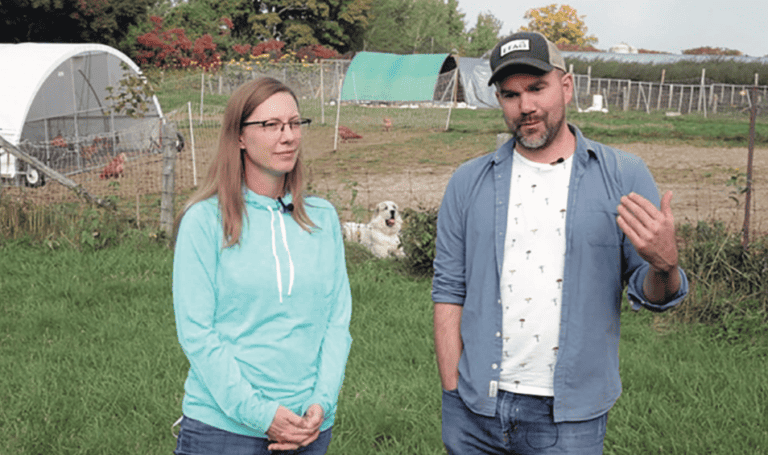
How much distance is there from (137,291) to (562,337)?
5.10 m

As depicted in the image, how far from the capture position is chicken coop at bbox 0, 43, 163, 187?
13906 millimetres

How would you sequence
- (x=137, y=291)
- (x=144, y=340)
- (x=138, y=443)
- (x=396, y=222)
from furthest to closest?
(x=396, y=222) < (x=137, y=291) < (x=144, y=340) < (x=138, y=443)

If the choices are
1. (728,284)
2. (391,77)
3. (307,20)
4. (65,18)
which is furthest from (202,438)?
(307,20)

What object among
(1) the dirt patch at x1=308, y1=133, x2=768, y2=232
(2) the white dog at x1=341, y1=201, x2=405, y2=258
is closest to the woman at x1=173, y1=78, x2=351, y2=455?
(2) the white dog at x1=341, y1=201, x2=405, y2=258

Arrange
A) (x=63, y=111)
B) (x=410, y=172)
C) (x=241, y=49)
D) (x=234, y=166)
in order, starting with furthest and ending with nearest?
1. (x=241, y=49)
2. (x=63, y=111)
3. (x=410, y=172)
4. (x=234, y=166)

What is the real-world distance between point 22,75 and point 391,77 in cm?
1278

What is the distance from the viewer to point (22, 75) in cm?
1473

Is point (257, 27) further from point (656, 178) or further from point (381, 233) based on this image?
point (381, 233)

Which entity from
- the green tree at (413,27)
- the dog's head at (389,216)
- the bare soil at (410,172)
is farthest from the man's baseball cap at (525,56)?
the green tree at (413,27)

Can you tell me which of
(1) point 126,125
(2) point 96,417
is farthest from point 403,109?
(2) point 96,417

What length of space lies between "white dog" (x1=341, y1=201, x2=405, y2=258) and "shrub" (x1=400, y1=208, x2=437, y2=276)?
311 mm

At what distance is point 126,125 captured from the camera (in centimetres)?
1962

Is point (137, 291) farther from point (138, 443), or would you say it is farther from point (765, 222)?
point (765, 222)

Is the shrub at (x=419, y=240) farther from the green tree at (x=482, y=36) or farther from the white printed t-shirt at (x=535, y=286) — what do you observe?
the green tree at (x=482, y=36)
